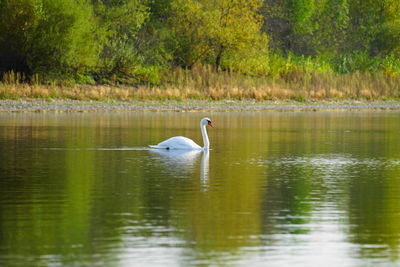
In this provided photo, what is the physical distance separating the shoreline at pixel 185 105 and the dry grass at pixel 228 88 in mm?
673

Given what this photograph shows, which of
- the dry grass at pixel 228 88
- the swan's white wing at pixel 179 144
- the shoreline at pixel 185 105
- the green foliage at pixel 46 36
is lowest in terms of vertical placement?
the swan's white wing at pixel 179 144

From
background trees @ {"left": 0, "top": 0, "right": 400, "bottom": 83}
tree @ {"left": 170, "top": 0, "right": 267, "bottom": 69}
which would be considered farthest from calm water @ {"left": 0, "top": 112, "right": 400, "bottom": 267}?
tree @ {"left": 170, "top": 0, "right": 267, "bottom": 69}

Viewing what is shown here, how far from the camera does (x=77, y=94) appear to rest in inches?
1946

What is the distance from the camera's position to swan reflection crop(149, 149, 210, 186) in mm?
19945

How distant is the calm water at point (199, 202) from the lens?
36.0ft

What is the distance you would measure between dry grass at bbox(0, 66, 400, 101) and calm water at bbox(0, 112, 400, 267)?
19084 millimetres

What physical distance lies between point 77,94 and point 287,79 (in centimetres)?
1473

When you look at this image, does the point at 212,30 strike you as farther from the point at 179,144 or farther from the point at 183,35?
the point at 179,144

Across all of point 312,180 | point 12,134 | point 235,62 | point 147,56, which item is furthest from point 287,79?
point 312,180

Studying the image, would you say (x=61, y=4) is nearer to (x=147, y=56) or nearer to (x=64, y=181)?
(x=147, y=56)

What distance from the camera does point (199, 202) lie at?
15.0 m

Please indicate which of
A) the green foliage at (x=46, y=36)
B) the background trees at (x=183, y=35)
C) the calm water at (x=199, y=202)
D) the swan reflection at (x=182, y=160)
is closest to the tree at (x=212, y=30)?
the background trees at (x=183, y=35)

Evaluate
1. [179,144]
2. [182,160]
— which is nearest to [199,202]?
[182,160]

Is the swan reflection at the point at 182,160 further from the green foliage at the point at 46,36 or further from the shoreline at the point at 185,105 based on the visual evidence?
the green foliage at the point at 46,36
